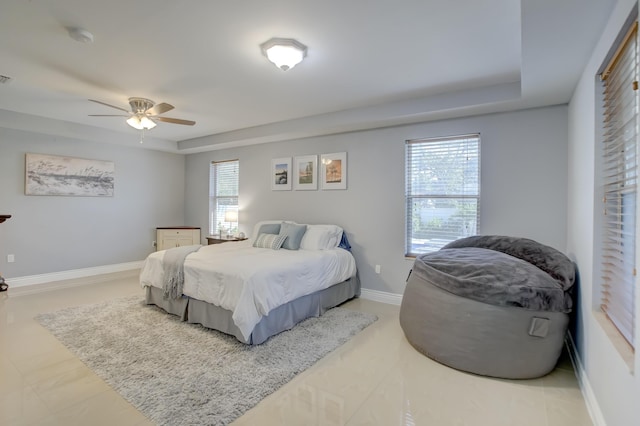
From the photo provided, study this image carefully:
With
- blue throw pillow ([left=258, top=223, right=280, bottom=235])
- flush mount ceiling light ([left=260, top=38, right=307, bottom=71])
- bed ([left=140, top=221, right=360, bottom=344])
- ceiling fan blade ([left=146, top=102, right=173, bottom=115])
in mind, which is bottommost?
bed ([left=140, top=221, right=360, bottom=344])

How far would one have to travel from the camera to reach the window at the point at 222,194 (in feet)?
20.2

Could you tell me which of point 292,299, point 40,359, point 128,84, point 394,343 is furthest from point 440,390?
point 128,84

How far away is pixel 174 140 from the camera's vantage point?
6234mm

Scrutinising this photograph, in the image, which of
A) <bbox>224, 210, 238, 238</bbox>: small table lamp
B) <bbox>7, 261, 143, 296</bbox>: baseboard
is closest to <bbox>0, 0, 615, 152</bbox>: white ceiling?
<bbox>224, 210, 238, 238</bbox>: small table lamp

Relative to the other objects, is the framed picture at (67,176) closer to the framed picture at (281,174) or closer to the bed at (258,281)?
the bed at (258,281)

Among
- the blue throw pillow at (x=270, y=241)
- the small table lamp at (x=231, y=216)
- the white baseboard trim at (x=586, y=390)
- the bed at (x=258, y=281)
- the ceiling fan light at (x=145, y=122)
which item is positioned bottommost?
the white baseboard trim at (x=586, y=390)

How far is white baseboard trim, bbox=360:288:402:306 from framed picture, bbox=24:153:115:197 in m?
4.85

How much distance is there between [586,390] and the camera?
2131 millimetres

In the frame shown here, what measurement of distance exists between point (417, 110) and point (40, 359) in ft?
14.0

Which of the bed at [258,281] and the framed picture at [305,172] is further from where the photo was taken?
the framed picture at [305,172]

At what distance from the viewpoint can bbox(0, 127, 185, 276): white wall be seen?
4.73m

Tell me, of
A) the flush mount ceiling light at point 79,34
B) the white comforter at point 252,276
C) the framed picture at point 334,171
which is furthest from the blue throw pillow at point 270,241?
the flush mount ceiling light at point 79,34

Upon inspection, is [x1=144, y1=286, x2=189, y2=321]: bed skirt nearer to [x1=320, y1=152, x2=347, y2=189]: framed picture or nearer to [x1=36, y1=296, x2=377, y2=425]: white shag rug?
[x1=36, y1=296, x2=377, y2=425]: white shag rug

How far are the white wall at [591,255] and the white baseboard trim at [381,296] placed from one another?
6.41ft
